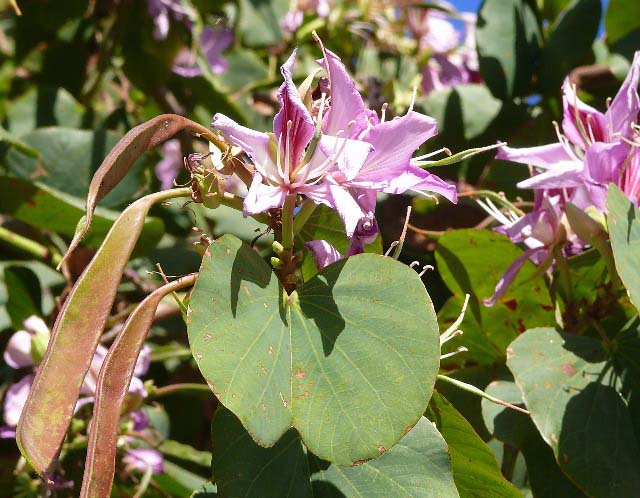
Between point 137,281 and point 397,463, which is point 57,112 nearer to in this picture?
point 137,281

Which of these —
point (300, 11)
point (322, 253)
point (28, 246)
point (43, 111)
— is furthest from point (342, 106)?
point (300, 11)

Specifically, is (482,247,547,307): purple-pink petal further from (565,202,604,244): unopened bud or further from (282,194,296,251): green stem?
(282,194,296,251): green stem

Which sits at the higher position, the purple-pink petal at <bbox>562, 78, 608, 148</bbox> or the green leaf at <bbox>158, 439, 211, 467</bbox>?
the purple-pink petal at <bbox>562, 78, 608, 148</bbox>

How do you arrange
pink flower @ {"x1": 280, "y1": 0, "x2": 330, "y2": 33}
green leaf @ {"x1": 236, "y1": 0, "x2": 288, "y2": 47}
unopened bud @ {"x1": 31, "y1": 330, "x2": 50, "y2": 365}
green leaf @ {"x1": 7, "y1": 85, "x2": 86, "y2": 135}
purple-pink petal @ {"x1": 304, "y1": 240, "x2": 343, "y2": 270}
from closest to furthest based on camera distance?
purple-pink petal @ {"x1": 304, "y1": 240, "x2": 343, "y2": 270}, unopened bud @ {"x1": 31, "y1": 330, "x2": 50, "y2": 365}, green leaf @ {"x1": 7, "y1": 85, "x2": 86, "y2": 135}, green leaf @ {"x1": 236, "y1": 0, "x2": 288, "y2": 47}, pink flower @ {"x1": 280, "y1": 0, "x2": 330, "y2": 33}

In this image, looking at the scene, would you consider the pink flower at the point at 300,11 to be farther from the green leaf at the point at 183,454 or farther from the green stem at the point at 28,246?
the green leaf at the point at 183,454

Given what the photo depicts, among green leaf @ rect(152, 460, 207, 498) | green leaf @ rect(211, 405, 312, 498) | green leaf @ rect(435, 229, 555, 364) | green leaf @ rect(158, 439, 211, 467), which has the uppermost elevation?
green leaf @ rect(211, 405, 312, 498)

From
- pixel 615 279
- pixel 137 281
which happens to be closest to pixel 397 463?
pixel 615 279

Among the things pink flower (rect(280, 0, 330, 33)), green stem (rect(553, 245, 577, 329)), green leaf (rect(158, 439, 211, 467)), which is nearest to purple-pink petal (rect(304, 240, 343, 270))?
green stem (rect(553, 245, 577, 329))

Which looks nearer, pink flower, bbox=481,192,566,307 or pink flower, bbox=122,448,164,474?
pink flower, bbox=481,192,566,307
